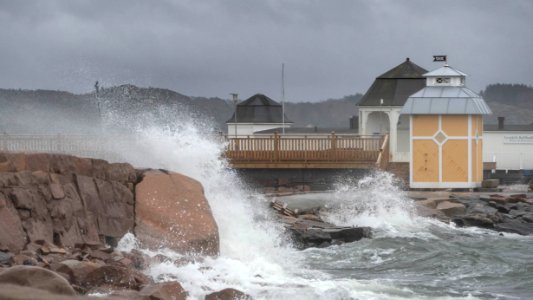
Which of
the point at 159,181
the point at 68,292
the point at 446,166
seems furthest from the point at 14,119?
the point at 68,292

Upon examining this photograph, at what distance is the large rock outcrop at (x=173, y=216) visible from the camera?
17000 millimetres

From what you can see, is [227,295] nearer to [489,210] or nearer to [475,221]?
[475,221]

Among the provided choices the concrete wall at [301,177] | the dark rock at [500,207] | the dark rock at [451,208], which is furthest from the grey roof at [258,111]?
the dark rock at [451,208]

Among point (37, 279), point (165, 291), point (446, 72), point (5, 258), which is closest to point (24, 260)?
point (5, 258)

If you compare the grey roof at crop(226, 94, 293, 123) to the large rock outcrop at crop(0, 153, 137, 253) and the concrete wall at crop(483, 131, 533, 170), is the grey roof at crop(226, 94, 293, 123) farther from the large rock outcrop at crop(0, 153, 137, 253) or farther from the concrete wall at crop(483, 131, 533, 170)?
the large rock outcrop at crop(0, 153, 137, 253)

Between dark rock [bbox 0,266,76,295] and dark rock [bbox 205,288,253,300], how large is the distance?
14.8ft

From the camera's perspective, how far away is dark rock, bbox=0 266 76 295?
341 inches

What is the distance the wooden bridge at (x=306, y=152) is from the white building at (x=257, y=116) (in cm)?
2319

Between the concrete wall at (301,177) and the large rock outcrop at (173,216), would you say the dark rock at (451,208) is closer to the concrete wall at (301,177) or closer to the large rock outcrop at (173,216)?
the concrete wall at (301,177)

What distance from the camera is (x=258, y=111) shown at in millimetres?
61125

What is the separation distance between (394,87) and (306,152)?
12.3 m

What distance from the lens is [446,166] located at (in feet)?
114

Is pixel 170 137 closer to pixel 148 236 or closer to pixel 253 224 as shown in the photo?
pixel 253 224

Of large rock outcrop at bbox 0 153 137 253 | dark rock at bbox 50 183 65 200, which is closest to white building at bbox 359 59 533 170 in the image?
large rock outcrop at bbox 0 153 137 253
